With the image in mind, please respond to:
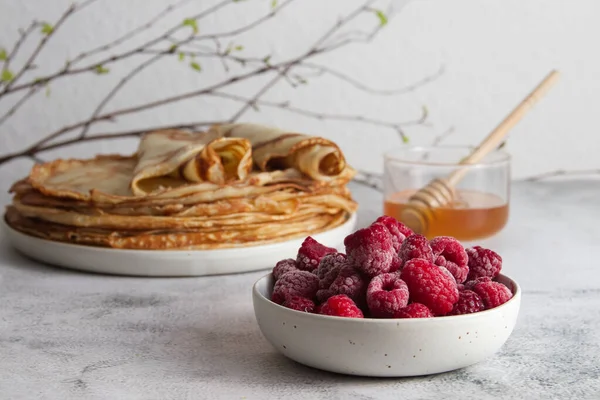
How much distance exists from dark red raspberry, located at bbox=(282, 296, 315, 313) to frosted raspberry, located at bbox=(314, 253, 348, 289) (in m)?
0.04

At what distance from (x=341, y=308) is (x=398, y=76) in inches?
70.7

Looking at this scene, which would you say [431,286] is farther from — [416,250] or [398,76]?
[398,76]

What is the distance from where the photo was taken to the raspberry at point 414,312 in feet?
3.50

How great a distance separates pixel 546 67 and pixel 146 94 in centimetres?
127

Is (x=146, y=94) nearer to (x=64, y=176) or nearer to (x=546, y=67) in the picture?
(x=64, y=176)

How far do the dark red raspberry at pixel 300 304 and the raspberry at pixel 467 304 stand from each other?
180 millimetres

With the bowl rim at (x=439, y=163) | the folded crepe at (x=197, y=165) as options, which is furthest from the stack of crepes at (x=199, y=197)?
the bowl rim at (x=439, y=163)

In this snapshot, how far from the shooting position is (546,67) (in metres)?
2.79

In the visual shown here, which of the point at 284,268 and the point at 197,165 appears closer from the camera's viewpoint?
the point at 284,268

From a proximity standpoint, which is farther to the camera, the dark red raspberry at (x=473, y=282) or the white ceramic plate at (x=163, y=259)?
the white ceramic plate at (x=163, y=259)

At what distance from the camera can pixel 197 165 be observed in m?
1.71

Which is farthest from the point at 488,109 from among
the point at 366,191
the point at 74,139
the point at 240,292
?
the point at 240,292

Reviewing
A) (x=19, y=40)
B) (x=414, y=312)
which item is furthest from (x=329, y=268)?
(x=19, y=40)

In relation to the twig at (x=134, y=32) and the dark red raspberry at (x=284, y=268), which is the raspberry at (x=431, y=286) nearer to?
the dark red raspberry at (x=284, y=268)
